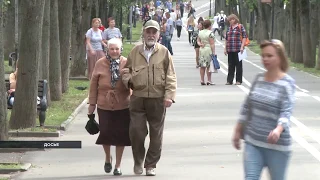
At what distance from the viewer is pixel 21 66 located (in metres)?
17.5

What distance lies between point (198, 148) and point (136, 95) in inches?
124

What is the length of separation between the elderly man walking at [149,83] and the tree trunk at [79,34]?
18.3 metres

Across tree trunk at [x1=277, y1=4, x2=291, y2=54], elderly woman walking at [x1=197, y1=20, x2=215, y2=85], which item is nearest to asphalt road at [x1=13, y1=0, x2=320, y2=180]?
elderly woman walking at [x1=197, y1=20, x2=215, y2=85]

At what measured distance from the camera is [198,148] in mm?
15359

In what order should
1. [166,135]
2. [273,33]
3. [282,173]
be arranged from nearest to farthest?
1. [282,173]
2. [166,135]
3. [273,33]

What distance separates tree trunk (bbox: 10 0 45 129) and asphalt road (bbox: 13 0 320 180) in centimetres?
78

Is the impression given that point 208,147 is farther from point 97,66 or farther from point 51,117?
point 51,117

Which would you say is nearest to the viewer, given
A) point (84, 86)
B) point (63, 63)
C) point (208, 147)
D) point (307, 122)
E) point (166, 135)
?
point (208, 147)

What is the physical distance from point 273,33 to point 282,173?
42.9 metres

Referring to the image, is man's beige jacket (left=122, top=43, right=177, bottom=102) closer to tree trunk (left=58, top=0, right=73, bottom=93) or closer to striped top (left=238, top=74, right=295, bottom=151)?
striped top (left=238, top=74, right=295, bottom=151)

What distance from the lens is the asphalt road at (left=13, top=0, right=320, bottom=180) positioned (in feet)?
42.4

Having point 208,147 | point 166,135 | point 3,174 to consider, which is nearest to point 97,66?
point 3,174

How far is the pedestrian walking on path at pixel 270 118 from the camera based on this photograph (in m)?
8.58

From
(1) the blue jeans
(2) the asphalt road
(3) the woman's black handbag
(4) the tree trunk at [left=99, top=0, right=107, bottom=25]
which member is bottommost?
(2) the asphalt road
